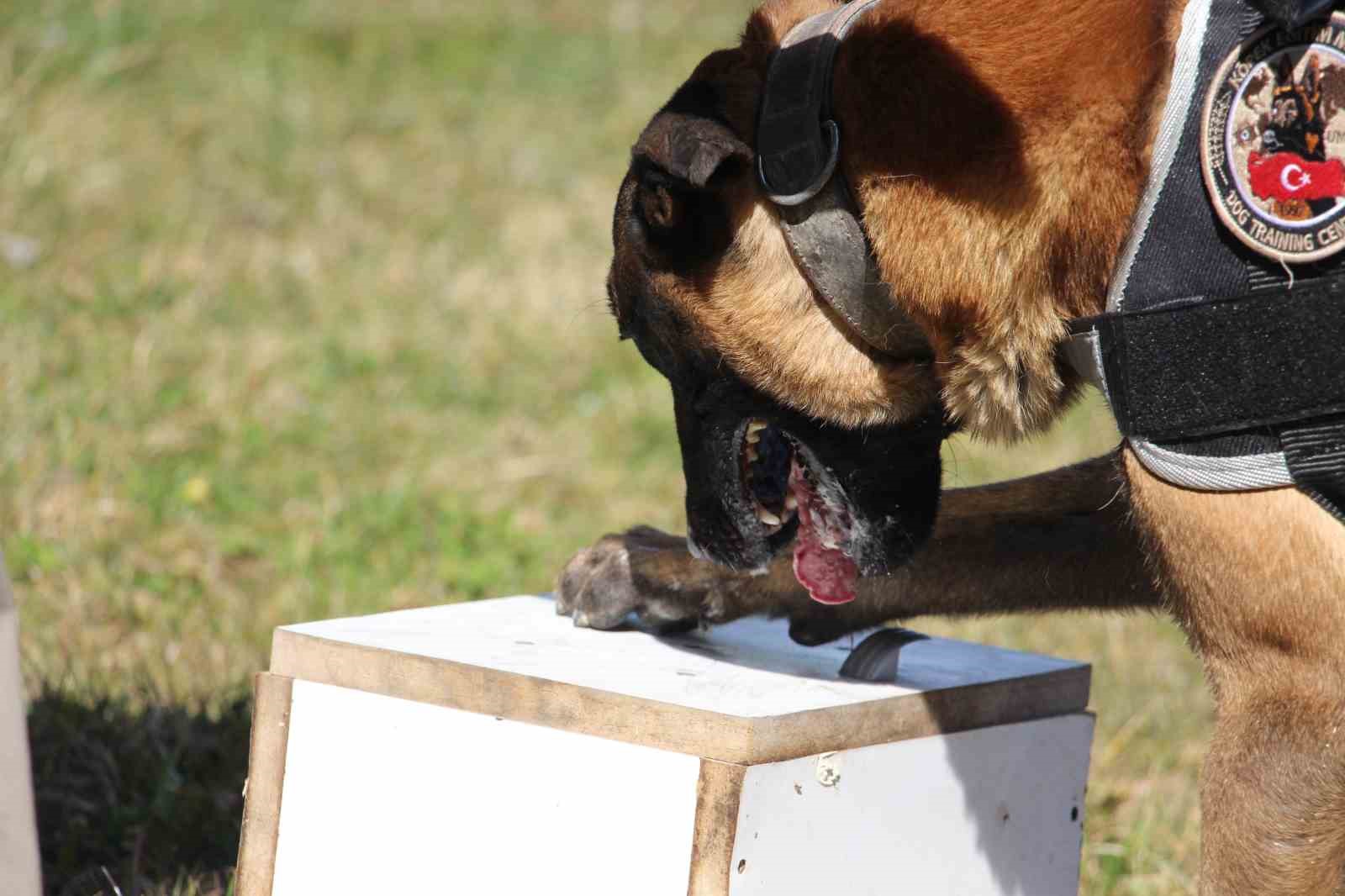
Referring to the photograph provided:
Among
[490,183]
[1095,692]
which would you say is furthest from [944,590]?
[490,183]

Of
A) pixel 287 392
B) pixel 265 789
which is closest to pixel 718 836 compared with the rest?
pixel 265 789

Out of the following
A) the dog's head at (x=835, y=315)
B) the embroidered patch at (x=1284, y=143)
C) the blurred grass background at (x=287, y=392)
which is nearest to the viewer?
the embroidered patch at (x=1284, y=143)

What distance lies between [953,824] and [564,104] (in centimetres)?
576

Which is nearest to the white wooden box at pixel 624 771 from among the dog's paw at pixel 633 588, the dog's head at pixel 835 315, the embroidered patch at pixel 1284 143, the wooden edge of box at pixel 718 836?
the wooden edge of box at pixel 718 836

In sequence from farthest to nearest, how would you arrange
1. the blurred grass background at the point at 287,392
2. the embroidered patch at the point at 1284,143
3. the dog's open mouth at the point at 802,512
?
the blurred grass background at the point at 287,392 < the dog's open mouth at the point at 802,512 < the embroidered patch at the point at 1284,143

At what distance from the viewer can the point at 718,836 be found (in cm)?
177

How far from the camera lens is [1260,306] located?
1702 mm

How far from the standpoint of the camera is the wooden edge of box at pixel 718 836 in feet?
5.79

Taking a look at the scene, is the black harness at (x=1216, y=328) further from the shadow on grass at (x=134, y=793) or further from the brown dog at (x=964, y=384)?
the shadow on grass at (x=134, y=793)

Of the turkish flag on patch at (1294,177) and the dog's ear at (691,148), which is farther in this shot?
the dog's ear at (691,148)

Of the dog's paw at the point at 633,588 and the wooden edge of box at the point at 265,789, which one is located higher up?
the dog's paw at the point at 633,588

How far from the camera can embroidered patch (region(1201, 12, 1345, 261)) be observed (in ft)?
5.45

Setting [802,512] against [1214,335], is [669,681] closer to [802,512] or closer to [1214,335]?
[802,512]

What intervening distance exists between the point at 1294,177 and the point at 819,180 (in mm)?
558
